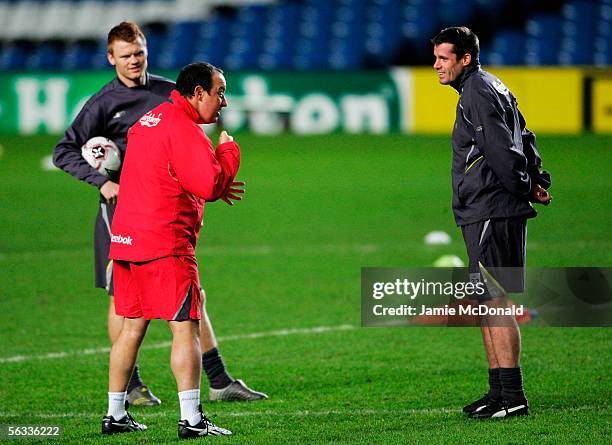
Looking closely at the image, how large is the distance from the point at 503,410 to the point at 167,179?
2.04 m

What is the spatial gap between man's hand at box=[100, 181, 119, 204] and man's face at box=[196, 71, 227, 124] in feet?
3.54

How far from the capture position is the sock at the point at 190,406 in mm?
5562

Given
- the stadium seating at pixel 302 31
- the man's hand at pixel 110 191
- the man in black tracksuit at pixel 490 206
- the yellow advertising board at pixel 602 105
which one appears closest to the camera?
the man in black tracksuit at pixel 490 206

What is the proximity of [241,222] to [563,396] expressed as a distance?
8454 mm

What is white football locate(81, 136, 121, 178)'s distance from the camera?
A: 6.78m

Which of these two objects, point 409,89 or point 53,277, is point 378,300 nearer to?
point 53,277

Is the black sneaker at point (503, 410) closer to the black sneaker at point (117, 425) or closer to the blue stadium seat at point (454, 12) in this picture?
the black sneaker at point (117, 425)

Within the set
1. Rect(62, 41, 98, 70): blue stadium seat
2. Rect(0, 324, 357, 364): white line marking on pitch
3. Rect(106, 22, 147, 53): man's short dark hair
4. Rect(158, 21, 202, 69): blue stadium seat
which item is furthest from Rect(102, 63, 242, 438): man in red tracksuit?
Rect(62, 41, 98, 70): blue stadium seat

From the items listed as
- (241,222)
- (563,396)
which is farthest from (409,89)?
(563,396)

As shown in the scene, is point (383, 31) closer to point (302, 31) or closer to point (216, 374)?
point (302, 31)

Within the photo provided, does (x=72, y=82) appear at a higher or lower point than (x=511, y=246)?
higher

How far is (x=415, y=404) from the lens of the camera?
6363mm

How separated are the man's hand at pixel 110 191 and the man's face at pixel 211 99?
1079 millimetres

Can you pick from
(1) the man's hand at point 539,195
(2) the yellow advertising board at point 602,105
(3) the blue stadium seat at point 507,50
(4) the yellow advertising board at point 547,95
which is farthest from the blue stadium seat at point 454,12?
(1) the man's hand at point 539,195
